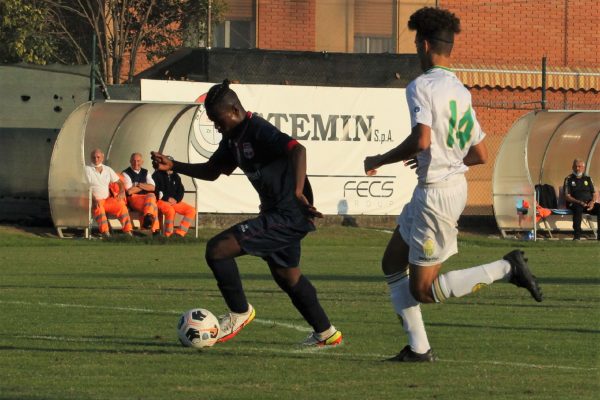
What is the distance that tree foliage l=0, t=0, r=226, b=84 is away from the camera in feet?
107

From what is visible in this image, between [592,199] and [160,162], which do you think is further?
[592,199]

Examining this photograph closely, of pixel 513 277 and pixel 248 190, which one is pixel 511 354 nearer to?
pixel 513 277

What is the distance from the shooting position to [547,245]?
26.7 m

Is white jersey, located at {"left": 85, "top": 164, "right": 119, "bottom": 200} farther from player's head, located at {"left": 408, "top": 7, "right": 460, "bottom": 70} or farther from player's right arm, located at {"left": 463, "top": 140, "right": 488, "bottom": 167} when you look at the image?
player's head, located at {"left": 408, "top": 7, "right": 460, "bottom": 70}

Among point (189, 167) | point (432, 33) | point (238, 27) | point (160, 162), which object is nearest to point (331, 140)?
point (238, 27)

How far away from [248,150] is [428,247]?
1.62 metres

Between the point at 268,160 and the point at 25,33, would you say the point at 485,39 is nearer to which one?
the point at 25,33

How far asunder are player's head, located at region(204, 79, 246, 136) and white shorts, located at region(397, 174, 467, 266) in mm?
1551

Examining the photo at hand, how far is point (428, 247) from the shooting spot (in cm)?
838

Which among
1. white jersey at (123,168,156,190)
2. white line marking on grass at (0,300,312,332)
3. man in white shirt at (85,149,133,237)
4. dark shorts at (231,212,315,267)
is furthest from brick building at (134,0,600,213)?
dark shorts at (231,212,315,267)

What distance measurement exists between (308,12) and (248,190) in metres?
9.67

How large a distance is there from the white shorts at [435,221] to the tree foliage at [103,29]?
24.3 metres

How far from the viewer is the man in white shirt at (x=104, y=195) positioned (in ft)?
85.3

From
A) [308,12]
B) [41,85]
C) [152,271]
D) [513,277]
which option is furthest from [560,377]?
A: [308,12]
